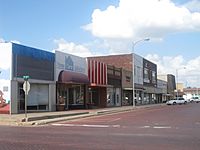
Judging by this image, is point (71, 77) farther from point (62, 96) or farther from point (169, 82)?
point (169, 82)

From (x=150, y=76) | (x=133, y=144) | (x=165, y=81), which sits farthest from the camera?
(x=165, y=81)

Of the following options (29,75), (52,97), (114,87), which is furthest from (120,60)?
(29,75)

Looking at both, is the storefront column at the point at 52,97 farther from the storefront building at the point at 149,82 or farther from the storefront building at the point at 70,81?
the storefront building at the point at 149,82

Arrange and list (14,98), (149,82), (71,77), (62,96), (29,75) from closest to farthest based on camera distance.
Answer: (14,98) < (29,75) < (71,77) < (62,96) < (149,82)

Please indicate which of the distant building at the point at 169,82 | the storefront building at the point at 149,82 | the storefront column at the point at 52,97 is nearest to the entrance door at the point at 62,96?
the storefront column at the point at 52,97

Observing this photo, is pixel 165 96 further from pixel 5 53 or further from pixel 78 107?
pixel 5 53

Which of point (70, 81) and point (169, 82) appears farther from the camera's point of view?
point (169, 82)

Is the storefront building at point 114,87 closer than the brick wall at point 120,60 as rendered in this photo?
Yes

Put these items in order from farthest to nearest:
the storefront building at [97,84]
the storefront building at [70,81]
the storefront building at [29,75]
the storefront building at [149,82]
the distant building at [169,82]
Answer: the distant building at [169,82], the storefront building at [149,82], the storefront building at [97,84], the storefront building at [70,81], the storefront building at [29,75]

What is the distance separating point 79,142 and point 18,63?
70.8 feet

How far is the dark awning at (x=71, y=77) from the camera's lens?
142 feet

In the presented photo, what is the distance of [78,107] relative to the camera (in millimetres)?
49906

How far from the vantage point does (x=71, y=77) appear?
146ft

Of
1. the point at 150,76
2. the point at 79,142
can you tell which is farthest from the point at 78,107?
the point at 150,76
